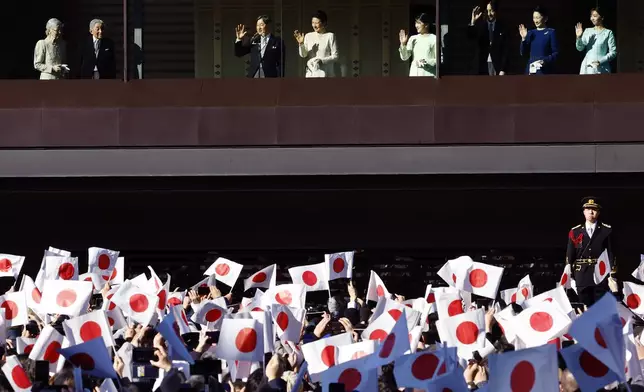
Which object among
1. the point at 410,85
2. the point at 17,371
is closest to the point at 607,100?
the point at 410,85

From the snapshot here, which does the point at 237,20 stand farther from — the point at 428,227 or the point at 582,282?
the point at 582,282

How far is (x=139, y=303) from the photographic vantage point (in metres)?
16.1

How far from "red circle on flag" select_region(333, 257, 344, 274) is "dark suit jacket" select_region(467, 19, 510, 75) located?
4.97 meters

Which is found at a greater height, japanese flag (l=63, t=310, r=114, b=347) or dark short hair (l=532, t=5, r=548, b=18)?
dark short hair (l=532, t=5, r=548, b=18)

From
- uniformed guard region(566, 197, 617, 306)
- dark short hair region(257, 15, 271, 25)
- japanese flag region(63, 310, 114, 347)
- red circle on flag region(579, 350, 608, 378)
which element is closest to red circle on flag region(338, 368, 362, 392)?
red circle on flag region(579, 350, 608, 378)

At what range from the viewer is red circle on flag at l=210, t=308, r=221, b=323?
16.3 m

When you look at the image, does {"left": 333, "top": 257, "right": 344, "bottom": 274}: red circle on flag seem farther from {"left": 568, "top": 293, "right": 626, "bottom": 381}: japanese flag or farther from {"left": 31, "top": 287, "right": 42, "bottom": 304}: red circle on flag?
{"left": 568, "top": 293, "right": 626, "bottom": 381}: japanese flag

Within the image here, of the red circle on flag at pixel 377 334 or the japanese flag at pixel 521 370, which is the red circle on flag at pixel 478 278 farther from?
the japanese flag at pixel 521 370

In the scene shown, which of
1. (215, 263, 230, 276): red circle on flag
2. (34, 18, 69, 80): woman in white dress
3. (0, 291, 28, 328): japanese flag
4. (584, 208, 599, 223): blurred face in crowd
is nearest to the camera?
(0, 291, 28, 328): japanese flag

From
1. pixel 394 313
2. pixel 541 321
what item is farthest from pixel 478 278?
pixel 541 321

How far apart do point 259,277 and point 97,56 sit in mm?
5735

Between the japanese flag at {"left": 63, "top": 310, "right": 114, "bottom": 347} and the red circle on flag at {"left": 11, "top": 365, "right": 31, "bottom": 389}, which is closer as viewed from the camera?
the red circle on flag at {"left": 11, "top": 365, "right": 31, "bottom": 389}

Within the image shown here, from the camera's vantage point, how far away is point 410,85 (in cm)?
2409

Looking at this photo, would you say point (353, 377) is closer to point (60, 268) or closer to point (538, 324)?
point (538, 324)
